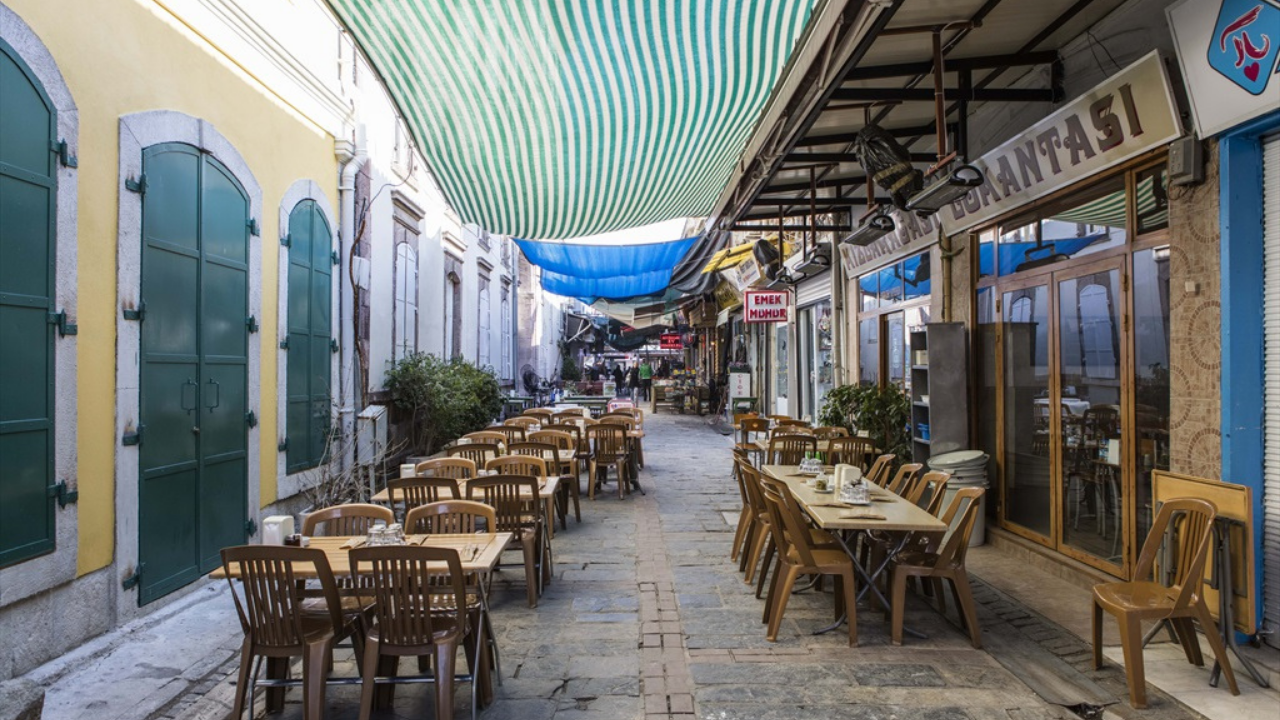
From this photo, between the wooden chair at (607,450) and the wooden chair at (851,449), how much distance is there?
2.91 metres

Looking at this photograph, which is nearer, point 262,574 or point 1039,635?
point 262,574

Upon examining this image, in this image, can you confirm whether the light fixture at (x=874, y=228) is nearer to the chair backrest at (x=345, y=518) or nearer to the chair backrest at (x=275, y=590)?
the chair backrest at (x=345, y=518)

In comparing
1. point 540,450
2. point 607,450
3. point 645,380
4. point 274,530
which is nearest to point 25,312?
point 274,530

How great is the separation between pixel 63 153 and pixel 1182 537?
270 inches

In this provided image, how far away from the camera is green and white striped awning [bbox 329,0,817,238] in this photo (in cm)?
426

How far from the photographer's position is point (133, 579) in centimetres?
493

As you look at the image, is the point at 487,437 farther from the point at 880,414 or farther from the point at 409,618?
the point at 409,618

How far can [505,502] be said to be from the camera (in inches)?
234

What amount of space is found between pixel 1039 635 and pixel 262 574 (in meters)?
4.60

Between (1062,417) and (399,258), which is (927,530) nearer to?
(1062,417)

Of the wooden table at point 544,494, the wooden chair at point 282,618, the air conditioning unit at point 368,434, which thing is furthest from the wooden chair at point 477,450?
the wooden chair at point 282,618

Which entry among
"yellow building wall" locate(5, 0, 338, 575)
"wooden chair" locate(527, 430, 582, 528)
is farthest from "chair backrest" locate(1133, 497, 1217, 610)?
"yellow building wall" locate(5, 0, 338, 575)

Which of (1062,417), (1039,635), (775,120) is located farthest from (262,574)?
(1062,417)

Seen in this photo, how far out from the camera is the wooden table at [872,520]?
4672 mm
